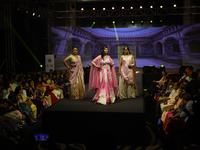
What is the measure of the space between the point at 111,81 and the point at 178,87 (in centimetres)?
170

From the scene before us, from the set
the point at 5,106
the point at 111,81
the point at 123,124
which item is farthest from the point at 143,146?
the point at 5,106

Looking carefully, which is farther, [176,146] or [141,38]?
[141,38]

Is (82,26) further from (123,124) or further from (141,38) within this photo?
(123,124)

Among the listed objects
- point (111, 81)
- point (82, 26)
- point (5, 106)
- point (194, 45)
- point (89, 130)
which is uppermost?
point (82, 26)

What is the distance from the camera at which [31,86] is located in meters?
5.53

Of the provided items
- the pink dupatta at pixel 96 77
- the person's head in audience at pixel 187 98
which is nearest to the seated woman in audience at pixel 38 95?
the pink dupatta at pixel 96 77

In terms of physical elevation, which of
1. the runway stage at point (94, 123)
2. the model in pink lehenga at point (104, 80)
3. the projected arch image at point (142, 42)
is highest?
the projected arch image at point (142, 42)

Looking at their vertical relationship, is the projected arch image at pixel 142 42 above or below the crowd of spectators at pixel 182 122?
above

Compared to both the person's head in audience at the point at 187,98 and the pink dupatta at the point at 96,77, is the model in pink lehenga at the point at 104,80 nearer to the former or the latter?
the pink dupatta at the point at 96,77

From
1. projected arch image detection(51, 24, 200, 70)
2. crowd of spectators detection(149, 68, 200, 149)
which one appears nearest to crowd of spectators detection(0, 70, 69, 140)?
crowd of spectators detection(149, 68, 200, 149)

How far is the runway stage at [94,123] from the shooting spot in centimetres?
353

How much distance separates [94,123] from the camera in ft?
11.9

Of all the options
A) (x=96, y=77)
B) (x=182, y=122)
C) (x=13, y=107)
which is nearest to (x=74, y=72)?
(x=96, y=77)

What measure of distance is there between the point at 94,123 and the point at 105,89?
3.27 feet
